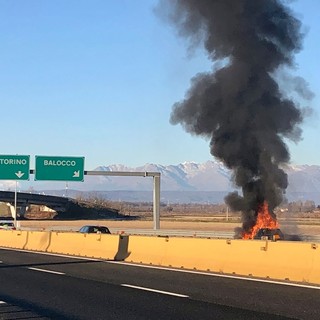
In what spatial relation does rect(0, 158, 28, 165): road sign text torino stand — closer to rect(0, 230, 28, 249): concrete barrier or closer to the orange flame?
rect(0, 230, 28, 249): concrete barrier

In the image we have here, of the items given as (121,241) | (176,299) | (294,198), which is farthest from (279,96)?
(176,299)

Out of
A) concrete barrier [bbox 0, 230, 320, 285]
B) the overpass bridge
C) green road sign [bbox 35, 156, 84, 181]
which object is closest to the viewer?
concrete barrier [bbox 0, 230, 320, 285]

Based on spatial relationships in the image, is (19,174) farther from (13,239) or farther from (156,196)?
(13,239)

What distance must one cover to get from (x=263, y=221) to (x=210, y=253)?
1624cm

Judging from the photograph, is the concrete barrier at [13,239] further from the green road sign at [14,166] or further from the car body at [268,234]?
the car body at [268,234]

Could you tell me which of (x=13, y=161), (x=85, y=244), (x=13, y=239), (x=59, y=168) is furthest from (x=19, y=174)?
(x=85, y=244)

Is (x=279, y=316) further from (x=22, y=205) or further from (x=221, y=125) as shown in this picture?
(x=22, y=205)

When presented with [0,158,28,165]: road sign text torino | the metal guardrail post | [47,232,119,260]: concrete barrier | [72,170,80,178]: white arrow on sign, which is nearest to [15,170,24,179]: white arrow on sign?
[0,158,28,165]: road sign text torino

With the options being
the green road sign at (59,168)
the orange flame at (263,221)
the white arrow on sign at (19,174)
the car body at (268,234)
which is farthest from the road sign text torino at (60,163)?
the car body at (268,234)

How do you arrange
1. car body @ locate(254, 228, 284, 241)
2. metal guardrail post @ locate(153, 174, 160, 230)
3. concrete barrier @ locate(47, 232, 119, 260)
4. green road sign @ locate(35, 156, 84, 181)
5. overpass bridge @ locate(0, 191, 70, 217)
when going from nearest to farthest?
concrete barrier @ locate(47, 232, 119, 260)
car body @ locate(254, 228, 284, 241)
metal guardrail post @ locate(153, 174, 160, 230)
green road sign @ locate(35, 156, 84, 181)
overpass bridge @ locate(0, 191, 70, 217)

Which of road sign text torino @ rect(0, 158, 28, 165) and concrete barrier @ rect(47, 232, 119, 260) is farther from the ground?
road sign text torino @ rect(0, 158, 28, 165)

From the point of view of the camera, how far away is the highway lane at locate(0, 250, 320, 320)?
923 cm

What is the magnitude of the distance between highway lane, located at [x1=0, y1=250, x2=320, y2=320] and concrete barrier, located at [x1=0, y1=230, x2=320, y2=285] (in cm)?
71

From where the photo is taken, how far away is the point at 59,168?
38.3 meters
